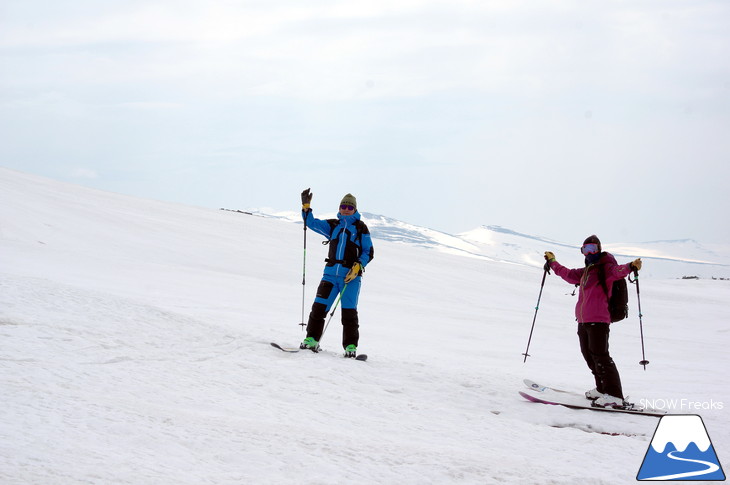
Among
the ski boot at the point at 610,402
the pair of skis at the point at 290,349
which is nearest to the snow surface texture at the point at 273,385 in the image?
the pair of skis at the point at 290,349

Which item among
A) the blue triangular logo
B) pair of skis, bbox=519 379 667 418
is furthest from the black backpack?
the blue triangular logo

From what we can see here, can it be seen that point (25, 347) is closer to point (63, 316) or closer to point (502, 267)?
point (63, 316)

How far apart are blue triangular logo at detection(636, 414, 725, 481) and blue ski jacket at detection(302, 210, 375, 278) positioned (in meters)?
4.21

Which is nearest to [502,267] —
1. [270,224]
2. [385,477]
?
[270,224]

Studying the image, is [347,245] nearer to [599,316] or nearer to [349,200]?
[349,200]

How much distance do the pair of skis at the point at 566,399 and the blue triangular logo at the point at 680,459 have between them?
124 cm

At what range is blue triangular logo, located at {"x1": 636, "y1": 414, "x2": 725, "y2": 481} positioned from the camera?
4961mm

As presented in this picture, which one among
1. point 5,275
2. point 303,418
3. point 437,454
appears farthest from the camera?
point 5,275

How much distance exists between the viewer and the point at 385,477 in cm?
449

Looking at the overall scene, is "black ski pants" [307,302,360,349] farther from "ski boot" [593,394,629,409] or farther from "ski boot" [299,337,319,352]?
"ski boot" [593,394,629,409]

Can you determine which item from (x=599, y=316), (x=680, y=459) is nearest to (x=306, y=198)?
(x=599, y=316)

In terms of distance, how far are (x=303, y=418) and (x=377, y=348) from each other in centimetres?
480

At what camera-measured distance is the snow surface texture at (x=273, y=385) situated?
14.7 ft

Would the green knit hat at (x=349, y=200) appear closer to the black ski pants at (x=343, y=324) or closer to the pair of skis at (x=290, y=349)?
the black ski pants at (x=343, y=324)
